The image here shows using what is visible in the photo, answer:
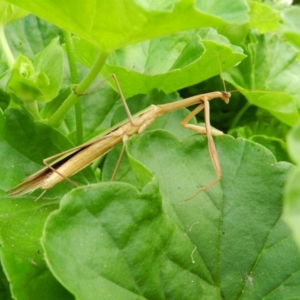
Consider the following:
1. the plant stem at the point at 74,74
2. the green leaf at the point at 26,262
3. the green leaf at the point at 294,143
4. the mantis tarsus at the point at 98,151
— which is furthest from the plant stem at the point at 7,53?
the green leaf at the point at 294,143

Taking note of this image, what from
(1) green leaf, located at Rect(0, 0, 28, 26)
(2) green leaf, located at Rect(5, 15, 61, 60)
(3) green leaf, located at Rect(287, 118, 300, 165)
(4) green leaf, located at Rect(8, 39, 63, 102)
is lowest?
(2) green leaf, located at Rect(5, 15, 61, 60)

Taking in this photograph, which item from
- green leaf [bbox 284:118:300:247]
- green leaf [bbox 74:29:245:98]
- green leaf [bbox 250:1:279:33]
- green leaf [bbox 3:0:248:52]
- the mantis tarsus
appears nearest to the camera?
green leaf [bbox 284:118:300:247]

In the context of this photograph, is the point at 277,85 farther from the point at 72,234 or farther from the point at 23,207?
the point at 72,234

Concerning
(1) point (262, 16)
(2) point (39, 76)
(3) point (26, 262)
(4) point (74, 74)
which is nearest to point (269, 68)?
(1) point (262, 16)

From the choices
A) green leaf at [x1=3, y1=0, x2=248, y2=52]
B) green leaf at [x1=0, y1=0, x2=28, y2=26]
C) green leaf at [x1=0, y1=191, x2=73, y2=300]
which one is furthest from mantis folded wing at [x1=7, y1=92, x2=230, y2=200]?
green leaf at [x1=0, y1=0, x2=28, y2=26]

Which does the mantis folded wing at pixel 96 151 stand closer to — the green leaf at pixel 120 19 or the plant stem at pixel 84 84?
the plant stem at pixel 84 84

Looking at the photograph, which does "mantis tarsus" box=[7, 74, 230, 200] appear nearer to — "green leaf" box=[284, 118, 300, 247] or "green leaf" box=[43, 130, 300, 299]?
"green leaf" box=[43, 130, 300, 299]

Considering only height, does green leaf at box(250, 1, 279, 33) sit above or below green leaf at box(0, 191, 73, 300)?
above
